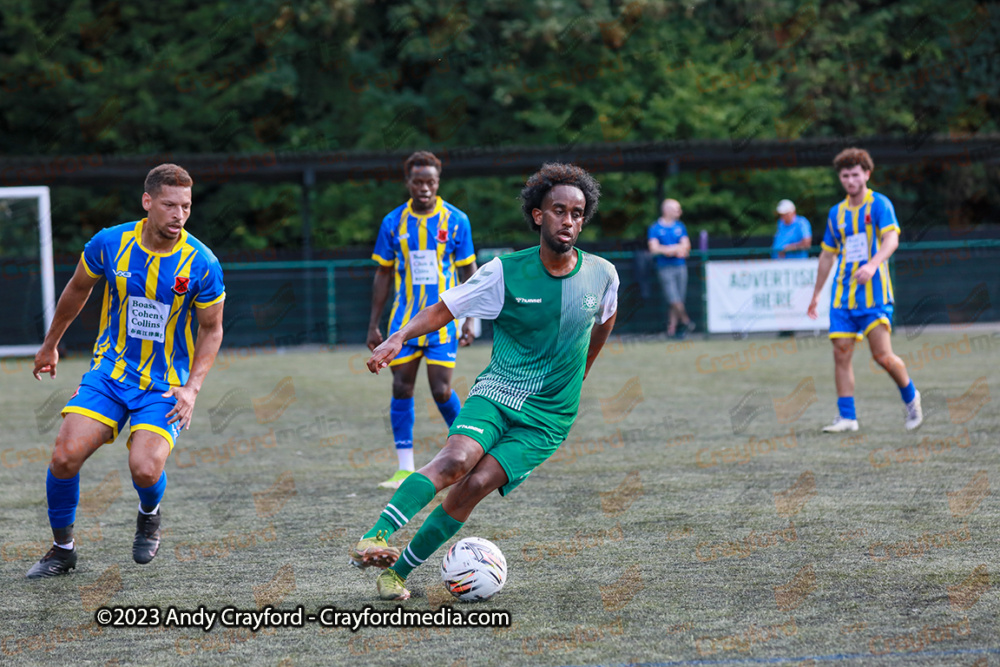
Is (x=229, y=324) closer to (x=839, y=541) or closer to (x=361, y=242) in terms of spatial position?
(x=361, y=242)

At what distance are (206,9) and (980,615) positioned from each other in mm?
27583

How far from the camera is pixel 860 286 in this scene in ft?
31.2

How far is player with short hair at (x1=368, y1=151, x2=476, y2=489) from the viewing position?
26.2ft

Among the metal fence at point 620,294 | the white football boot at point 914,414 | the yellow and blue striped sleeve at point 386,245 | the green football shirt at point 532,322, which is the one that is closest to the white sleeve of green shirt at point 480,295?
the green football shirt at point 532,322

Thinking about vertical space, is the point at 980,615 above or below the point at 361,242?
below

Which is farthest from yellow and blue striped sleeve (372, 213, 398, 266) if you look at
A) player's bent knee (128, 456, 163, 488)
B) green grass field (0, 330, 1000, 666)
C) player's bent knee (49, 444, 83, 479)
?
player's bent knee (49, 444, 83, 479)

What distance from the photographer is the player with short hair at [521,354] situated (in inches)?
186

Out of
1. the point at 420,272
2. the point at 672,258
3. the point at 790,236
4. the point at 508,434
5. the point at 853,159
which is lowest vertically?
the point at 508,434

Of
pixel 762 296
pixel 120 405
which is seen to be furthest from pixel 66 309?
pixel 762 296

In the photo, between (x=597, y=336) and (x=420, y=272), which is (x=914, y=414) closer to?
(x=420, y=272)

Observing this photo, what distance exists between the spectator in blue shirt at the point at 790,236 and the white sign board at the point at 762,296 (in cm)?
25

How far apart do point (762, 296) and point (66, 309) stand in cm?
1565

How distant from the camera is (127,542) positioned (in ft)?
20.3

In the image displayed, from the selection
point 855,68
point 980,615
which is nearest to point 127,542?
point 980,615
